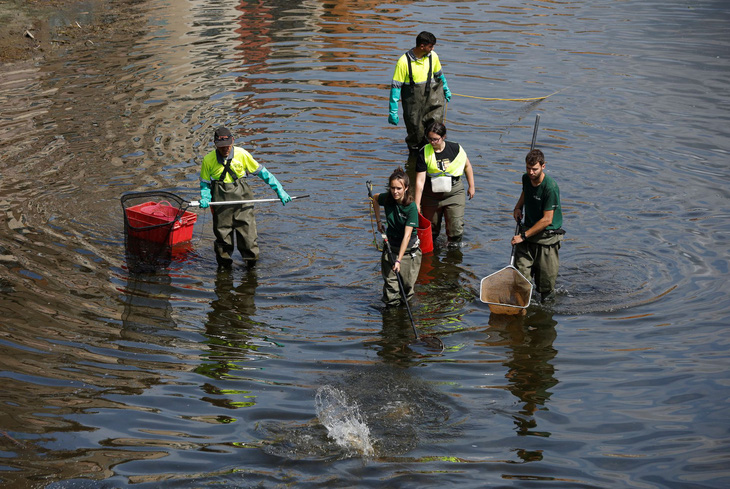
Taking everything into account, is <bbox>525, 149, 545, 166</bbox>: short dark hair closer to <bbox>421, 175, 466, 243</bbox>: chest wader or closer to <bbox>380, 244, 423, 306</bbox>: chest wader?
<bbox>380, 244, 423, 306</bbox>: chest wader

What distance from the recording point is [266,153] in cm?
1602

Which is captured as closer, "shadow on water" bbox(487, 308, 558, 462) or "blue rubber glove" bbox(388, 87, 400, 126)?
"shadow on water" bbox(487, 308, 558, 462)

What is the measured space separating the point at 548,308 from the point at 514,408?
2.38 meters

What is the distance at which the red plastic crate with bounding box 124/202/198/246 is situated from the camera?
1120 centimetres

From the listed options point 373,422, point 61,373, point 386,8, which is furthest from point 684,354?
point 386,8

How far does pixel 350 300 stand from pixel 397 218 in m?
1.48

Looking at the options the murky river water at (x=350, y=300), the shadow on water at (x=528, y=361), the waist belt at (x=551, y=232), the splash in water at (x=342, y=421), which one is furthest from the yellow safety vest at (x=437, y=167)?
the splash in water at (x=342, y=421)

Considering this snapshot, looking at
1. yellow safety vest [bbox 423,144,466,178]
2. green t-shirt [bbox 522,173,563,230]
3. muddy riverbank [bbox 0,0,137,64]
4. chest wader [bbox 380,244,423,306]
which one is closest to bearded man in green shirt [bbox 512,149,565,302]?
green t-shirt [bbox 522,173,563,230]

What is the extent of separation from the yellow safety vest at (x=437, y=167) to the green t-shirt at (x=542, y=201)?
175 centimetres

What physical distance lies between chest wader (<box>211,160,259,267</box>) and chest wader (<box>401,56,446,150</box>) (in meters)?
4.96

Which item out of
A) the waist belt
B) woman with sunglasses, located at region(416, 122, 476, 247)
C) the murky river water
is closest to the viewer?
the murky river water

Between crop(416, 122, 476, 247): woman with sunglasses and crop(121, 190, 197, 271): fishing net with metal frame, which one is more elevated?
crop(416, 122, 476, 247): woman with sunglasses

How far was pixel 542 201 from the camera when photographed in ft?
31.7

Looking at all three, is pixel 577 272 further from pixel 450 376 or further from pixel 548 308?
pixel 450 376
